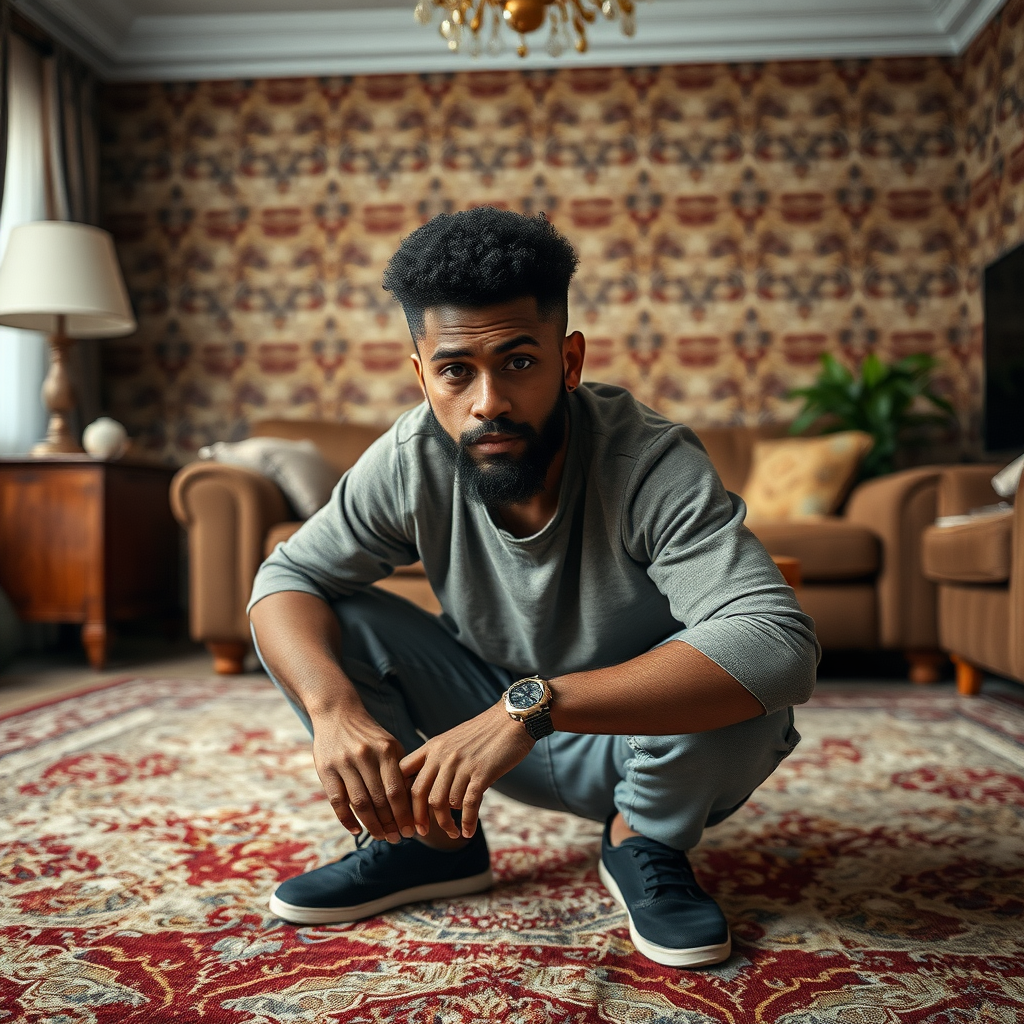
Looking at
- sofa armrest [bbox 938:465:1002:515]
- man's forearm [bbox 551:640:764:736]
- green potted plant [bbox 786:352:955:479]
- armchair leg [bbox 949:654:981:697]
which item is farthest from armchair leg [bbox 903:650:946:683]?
man's forearm [bbox 551:640:764:736]

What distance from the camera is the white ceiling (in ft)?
13.3

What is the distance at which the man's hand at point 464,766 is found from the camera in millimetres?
953

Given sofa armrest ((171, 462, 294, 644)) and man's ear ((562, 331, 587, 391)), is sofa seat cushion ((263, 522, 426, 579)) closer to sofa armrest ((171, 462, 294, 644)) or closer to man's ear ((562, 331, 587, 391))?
sofa armrest ((171, 462, 294, 644))

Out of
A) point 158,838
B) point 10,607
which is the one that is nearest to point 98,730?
point 158,838

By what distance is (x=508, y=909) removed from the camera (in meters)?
1.23

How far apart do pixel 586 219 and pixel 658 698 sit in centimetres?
368

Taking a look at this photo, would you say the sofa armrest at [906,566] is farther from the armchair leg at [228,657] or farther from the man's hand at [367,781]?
the man's hand at [367,781]

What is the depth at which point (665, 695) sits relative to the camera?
0.96 m

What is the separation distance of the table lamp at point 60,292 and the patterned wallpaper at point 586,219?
898mm

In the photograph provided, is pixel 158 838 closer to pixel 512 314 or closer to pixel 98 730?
pixel 98 730

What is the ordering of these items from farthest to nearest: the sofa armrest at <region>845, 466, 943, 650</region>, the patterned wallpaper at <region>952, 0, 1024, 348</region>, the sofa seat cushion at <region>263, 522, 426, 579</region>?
the patterned wallpaper at <region>952, 0, 1024, 348</region> → the sofa seat cushion at <region>263, 522, 426, 579</region> → the sofa armrest at <region>845, 466, 943, 650</region>

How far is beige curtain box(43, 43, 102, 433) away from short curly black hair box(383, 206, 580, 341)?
3411 millimetres

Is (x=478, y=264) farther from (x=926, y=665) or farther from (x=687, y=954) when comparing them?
(x=926, y=665)

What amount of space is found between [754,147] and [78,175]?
3078mm
